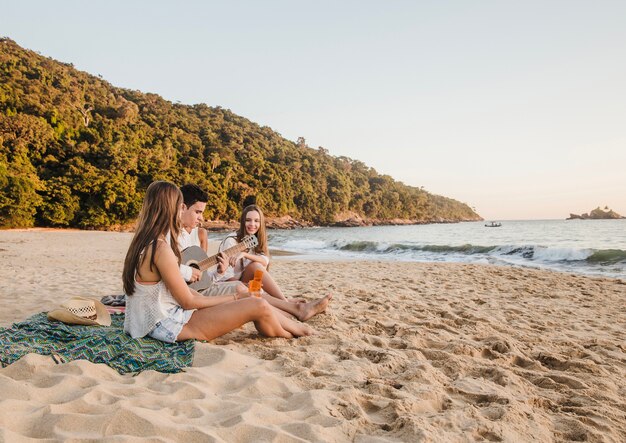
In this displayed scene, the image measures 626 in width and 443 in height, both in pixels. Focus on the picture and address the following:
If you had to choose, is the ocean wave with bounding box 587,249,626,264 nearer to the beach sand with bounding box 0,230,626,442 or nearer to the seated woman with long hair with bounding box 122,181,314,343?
the beach sand with bounding box 0,230,626,442

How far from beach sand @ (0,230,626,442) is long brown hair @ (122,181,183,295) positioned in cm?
73

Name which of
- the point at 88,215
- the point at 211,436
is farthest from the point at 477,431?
the point at 88,215

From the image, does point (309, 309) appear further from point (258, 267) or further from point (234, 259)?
point (234, 259)

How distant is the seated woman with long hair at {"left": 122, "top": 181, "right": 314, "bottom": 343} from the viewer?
9.83 ft

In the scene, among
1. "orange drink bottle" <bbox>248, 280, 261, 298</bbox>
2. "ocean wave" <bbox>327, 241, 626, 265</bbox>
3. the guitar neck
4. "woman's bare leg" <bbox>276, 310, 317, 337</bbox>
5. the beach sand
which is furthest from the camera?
"ocean wave" <bbox>327, 241, 626, 265</bbox>

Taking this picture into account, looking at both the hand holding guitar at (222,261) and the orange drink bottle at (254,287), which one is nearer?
the orange drink bottle at (254,287)

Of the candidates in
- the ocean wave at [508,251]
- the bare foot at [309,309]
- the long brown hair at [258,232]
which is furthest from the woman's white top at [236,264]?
the ocean wave at [508,251]

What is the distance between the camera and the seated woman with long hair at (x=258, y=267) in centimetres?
453

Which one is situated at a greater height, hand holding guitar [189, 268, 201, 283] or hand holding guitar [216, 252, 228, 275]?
hand holding guitar [216, 252, 228, 275]

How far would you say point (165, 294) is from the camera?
3141 millimetres

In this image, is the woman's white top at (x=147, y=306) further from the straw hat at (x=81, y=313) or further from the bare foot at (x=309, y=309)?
the bare foot at (x=309, y=309)

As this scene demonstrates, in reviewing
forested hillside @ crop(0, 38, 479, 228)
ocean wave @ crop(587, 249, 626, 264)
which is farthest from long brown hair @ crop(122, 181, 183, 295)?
forested hillside @ crop(0, 38, 479, 228)

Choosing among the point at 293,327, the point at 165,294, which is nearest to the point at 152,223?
the point at 165,294

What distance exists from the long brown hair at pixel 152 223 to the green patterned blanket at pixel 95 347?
1.43 feet
